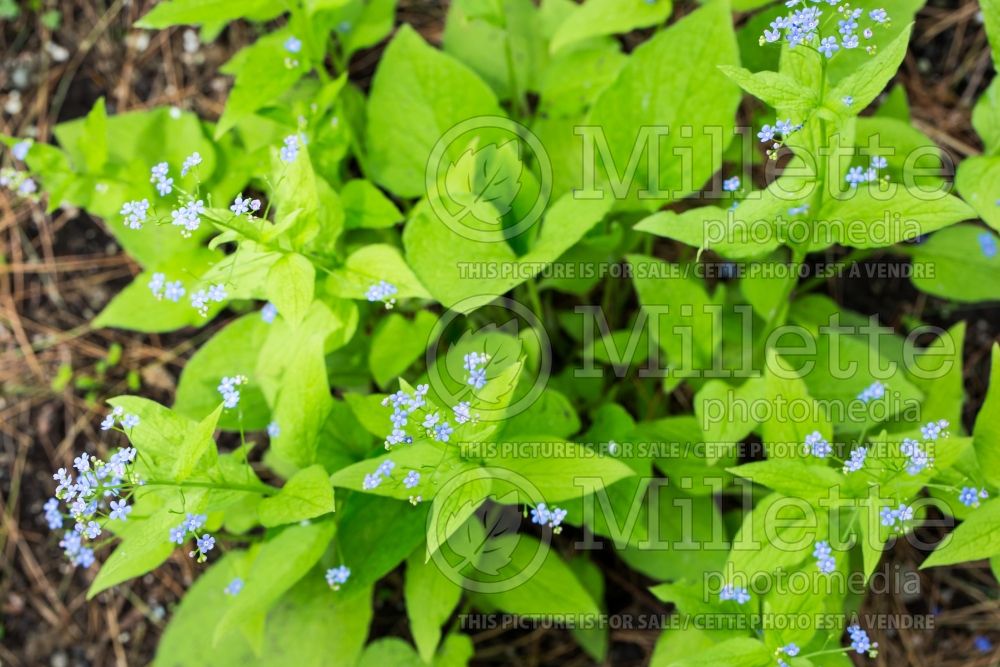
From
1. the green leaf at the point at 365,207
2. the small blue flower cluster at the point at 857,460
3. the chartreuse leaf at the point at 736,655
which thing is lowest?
the chartreuse leaf at the point at 736,655

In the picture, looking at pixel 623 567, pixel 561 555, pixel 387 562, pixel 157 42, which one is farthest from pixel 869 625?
pixel 157 42

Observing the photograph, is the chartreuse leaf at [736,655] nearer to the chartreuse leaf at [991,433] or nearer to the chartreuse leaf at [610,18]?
the chartreuse leaf at [991,433]

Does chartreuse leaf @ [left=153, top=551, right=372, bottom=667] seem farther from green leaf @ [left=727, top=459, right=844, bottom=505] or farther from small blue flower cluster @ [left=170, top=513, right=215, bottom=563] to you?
green leaf @ [left=727, top=459, right=844, bottom=505]

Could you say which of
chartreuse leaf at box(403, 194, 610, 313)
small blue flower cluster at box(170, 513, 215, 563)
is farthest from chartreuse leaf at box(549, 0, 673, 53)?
small blue flower cluster at box(170, 513, 215, 563)

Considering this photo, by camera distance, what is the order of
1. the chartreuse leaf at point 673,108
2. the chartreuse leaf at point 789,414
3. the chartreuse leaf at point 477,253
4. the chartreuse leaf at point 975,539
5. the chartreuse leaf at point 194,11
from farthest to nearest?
the chartreuse leaf at point 673,108 < the chartreuse leaf at point 194,11 < the chartreuse leaf at point 477,253 < the chartreuse leaf at point 789,414 < the chartreuse leaf at point 975,539

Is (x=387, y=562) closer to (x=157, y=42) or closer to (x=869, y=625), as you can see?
(x=869, y=625)

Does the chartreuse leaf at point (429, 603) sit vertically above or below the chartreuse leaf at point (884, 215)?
below

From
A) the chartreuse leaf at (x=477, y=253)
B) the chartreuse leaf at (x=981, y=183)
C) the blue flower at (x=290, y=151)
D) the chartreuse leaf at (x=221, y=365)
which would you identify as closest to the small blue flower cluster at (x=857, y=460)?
the chartreuse leaf at (x=981, y=183)
